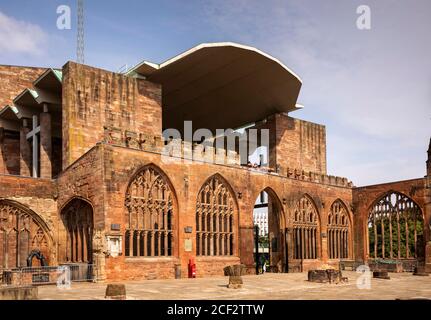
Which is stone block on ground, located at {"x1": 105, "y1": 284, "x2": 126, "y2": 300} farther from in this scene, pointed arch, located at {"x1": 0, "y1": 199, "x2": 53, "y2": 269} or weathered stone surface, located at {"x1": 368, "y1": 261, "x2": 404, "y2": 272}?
weathered stone surface, located at {"x1": 368, "y1": 261, "x2": 404, "y2": 272}

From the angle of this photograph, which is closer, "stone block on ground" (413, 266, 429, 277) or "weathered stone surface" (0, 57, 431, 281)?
"weathered stone surface" (0, 57, 431, 281)

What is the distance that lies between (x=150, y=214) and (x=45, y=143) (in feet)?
35.5


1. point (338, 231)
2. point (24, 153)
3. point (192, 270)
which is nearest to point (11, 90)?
point (24, 153)

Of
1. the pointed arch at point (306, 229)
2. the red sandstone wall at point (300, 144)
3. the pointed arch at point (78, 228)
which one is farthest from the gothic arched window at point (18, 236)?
the red sandstone wall at point (300, 144)

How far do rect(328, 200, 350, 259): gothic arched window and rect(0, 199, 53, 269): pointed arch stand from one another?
18.1 metres

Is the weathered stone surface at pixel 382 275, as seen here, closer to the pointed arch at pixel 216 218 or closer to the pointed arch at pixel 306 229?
the pointed arch at pixel 306 229

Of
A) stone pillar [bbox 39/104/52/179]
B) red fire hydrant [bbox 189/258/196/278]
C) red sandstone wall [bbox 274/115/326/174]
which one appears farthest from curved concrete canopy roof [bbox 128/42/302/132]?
red fire hydrant [bbox 189/258/196/278]

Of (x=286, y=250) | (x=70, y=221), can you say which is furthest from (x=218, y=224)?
(x=70, y=221)

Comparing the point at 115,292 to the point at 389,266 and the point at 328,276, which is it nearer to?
the point at 328,276

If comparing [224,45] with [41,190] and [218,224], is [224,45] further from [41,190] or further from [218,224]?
[41,190]

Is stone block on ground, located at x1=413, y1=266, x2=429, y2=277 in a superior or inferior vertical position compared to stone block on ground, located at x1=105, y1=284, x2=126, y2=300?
inferior

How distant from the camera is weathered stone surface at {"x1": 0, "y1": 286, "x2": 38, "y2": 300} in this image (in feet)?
41.0

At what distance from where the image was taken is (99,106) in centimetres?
2797
